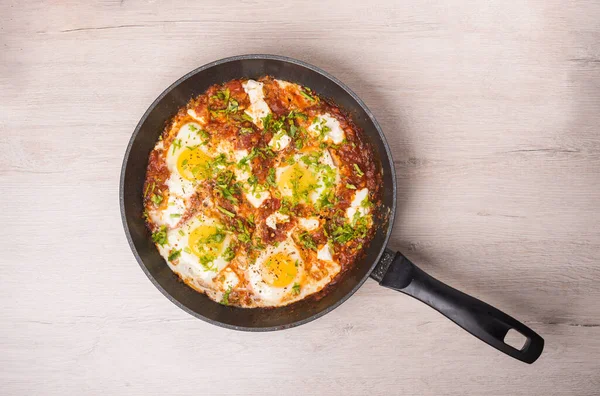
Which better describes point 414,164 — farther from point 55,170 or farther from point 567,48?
point 55,170

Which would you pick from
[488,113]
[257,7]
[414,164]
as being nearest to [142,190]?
[257,7]

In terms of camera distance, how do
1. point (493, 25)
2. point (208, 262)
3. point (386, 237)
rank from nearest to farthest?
1. point (386, 237)
2. point (208, 262)
3. point (493, 25)

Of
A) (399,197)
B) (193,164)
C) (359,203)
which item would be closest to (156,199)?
(193,164)

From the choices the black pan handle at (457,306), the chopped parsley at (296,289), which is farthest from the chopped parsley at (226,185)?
the black pan handle at (457,306)

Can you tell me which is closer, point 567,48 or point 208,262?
point 208,262

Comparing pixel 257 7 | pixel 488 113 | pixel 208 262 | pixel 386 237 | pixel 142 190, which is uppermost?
pixel 257 7

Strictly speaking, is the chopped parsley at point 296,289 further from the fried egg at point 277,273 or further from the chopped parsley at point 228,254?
the chopped parsley at point 228,254

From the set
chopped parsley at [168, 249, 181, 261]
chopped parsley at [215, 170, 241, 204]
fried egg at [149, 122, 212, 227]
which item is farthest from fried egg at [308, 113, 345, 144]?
chopped parsley at [168, 249, 181, 261]
